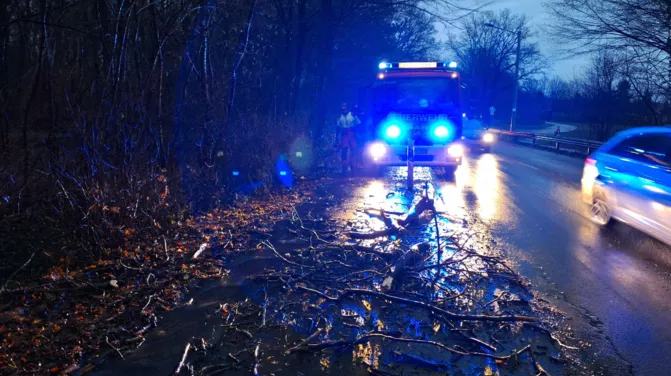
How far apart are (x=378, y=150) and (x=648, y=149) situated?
659cm

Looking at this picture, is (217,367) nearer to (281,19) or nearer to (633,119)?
(281,19)

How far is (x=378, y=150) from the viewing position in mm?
12578

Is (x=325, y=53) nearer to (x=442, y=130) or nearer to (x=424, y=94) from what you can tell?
(x=424, y=94)

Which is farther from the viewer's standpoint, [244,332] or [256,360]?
[244,332]

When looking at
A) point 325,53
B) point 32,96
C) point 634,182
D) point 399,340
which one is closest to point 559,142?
point 325,53

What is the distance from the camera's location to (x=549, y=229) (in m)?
8.16

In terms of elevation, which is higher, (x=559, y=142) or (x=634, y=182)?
(x=634, y=182)

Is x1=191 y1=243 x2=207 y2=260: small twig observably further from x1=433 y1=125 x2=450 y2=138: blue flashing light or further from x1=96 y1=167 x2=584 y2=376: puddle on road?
x1=433 y1=125 x2=450 y2=138: blue flashing light

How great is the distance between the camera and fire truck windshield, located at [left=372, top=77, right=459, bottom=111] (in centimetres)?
1251

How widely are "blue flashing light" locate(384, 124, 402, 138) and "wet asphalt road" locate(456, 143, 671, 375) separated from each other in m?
1.96

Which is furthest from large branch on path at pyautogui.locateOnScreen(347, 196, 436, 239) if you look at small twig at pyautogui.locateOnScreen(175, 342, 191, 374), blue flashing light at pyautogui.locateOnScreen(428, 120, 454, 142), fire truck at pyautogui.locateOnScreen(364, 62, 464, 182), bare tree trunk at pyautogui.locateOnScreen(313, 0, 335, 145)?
bare tree trunk at pyautogui.locateOnScreen(313, 0, 335, 145)

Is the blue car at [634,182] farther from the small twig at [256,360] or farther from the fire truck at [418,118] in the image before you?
the small twig at [256,360]

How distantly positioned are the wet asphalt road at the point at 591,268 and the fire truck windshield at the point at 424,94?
7.77ft

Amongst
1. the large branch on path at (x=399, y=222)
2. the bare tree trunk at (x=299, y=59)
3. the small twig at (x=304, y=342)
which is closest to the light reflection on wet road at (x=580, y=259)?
the large branch on path at (x=399, y=222)
